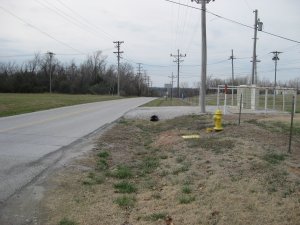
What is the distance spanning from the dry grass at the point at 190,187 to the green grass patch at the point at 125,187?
70mm

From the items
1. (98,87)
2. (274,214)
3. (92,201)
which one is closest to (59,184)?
(92,201)

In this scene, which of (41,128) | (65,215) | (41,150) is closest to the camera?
(65,215)

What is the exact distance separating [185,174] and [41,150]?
4.83 m

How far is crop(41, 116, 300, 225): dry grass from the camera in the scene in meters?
5.88

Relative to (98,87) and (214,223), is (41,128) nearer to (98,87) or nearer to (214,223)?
(214,223)

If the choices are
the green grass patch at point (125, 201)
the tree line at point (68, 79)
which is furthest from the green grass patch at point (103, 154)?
the tree line at point (68, 79)

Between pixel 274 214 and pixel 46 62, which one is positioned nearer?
pixel 274 214

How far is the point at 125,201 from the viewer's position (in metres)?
6.80

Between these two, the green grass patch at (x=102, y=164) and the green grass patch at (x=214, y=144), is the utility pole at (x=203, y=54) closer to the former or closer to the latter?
the green grass patch at (x=214, y=144)

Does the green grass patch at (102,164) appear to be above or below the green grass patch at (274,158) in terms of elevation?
below

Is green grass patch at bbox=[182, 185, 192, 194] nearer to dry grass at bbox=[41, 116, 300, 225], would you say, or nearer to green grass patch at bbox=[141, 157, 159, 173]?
dry grass at bbox=[41, 116, 300, 225]

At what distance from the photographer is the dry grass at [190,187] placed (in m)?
5.88

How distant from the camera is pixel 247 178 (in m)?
7.54

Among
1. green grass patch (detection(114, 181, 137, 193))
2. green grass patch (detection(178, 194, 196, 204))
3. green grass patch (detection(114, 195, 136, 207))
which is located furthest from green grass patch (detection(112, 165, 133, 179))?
green grass patch (detection(178, 194, 196, 204))
